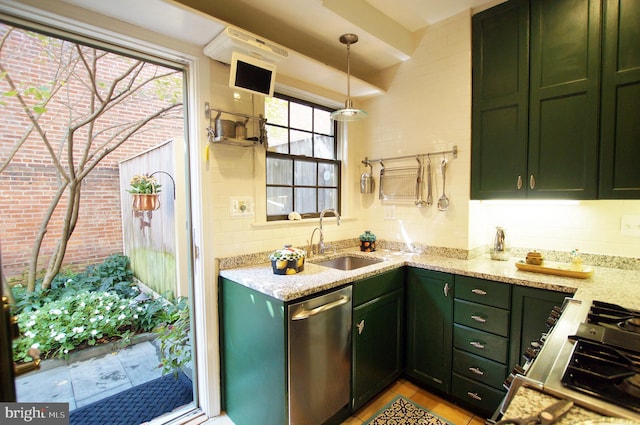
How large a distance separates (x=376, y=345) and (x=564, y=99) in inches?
80.7

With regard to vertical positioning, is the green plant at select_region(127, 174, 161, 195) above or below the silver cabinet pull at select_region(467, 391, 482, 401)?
above

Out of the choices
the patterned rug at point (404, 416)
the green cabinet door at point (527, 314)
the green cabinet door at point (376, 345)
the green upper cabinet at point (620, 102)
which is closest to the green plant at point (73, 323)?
the green cabinet door at point (376, 345)

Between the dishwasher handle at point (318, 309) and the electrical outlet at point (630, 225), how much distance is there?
1902 mm

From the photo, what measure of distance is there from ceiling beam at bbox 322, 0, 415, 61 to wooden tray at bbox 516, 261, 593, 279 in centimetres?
191

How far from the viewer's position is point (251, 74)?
1841mm

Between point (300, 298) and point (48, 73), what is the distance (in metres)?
3.43

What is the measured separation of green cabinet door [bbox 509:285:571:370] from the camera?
1.71 meters

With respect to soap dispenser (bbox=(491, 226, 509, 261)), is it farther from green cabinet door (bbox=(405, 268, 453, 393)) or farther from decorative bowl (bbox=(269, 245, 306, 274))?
decorative bowl (bbox=(269, 245, 306, 274))

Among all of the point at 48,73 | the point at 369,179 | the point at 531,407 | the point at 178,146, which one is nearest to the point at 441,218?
the point at 369,179

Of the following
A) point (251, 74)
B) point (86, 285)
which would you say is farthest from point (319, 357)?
point (86, 285)

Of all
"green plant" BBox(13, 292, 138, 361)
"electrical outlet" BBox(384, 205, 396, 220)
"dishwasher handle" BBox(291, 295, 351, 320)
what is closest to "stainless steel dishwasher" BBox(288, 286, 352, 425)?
"dishwasher handle" BBox(291, 295, 351, 320)

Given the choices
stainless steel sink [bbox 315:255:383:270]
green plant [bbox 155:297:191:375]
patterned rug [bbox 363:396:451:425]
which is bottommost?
patterned rug [bbox 363:396:451:425]

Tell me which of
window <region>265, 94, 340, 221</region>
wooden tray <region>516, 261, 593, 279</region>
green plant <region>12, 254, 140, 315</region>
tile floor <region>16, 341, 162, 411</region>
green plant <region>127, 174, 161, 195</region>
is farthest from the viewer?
green plant <region>127, 174, 161, 195</region>

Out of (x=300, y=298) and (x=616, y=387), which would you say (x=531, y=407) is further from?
(x=300, y=298)
